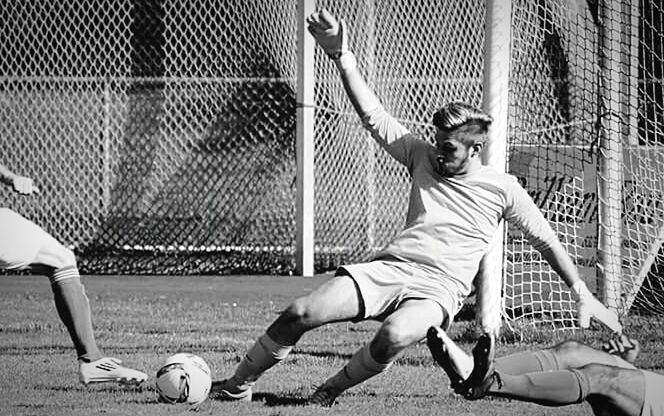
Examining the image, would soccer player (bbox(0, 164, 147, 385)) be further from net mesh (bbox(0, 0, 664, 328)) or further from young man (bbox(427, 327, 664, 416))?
net mesh (bbox(0, 0, 664, 328))

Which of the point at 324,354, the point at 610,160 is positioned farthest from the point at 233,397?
the point at 610,160

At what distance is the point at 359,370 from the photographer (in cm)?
632

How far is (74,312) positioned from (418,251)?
2043 mm

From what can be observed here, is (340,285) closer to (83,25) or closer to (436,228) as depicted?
(436,228)

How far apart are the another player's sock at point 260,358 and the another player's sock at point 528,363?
127cm

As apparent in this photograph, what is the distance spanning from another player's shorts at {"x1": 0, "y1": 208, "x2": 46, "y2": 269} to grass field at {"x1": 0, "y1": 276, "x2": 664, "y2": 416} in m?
0.76

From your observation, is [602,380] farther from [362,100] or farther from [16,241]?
[16,241]

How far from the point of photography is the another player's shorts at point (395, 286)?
631 cm

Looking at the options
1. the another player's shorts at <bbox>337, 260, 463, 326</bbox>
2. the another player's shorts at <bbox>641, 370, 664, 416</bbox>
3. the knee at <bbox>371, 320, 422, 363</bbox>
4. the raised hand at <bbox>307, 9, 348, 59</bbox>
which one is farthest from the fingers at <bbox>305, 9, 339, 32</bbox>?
the another player's shorts at <bbox>641, 370, 664, 416</bbox>

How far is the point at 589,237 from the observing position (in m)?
10.7

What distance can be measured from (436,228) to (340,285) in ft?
1.99

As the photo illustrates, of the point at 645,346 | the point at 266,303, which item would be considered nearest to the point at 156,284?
the point at 266,303

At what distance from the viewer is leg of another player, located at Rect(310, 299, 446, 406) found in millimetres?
6108

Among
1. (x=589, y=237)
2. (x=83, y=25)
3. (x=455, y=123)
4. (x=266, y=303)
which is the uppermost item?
(x=83, y=25)
